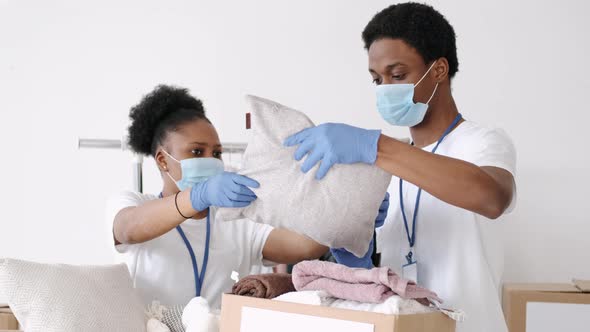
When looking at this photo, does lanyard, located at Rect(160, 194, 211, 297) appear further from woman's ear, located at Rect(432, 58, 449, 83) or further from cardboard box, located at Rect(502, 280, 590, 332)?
cardboard box, located at Rect(502, 280, 590, 332)

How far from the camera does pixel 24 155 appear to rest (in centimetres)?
339

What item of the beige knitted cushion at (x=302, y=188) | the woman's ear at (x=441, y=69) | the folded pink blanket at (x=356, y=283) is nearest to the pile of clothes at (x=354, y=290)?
the folded pink blanket at (x=356, y=283)

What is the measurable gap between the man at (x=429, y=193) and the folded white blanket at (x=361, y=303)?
0.28 m

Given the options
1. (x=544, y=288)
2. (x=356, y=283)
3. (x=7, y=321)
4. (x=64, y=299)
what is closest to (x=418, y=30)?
(x=356, y=283)

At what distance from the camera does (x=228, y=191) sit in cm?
138

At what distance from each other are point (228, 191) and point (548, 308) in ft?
4.89

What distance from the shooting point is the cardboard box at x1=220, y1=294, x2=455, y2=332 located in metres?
1.02

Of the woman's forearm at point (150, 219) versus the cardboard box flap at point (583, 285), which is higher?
the woman's forearm at point (150, 219)

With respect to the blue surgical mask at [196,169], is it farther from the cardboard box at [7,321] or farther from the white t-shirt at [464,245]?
the cardboard box at [7,321]

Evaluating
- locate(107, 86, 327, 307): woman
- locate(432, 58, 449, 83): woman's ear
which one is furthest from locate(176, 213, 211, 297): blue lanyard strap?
locate(432, 58, 449, 83): woman's ear

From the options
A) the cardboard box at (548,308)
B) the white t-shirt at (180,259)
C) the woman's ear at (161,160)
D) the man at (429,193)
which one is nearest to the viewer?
the man at (429,193)

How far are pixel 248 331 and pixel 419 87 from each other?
73cm

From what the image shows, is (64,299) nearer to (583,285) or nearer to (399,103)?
(399,103)

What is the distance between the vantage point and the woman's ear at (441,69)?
163 cm
